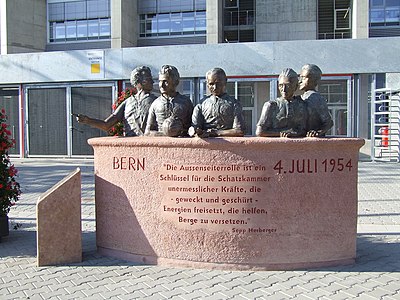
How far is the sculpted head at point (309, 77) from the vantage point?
5887 millimetres

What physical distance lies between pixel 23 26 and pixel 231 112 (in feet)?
86.3

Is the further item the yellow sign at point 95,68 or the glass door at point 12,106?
the glass door at point 12,106

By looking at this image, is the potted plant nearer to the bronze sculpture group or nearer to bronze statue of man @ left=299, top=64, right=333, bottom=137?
the bronze sculpture group

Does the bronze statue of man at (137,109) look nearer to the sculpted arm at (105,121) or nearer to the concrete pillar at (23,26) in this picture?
the sculpted arm at (105,121)

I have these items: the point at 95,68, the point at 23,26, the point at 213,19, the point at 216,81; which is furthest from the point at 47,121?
the point at 216,81

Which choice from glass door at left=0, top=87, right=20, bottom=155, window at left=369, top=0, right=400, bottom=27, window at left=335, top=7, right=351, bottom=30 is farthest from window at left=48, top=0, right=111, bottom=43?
window at left=369, top=0, right=400, bottom=27

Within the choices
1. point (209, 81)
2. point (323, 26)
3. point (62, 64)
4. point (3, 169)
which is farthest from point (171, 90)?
point (323, 26)

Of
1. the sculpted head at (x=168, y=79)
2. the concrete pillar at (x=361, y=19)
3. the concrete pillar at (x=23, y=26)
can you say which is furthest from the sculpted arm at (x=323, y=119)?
the concrete pillar at (x=23, y=26)

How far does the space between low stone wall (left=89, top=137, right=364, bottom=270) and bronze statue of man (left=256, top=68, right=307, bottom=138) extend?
0.48 metres

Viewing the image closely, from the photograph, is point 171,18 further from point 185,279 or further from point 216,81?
point 185,279

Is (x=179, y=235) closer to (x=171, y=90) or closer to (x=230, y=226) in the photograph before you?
(x=230, y=226)

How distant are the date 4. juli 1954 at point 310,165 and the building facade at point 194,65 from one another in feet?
46.9

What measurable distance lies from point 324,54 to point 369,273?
15.0m

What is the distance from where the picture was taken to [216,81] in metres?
5.71
